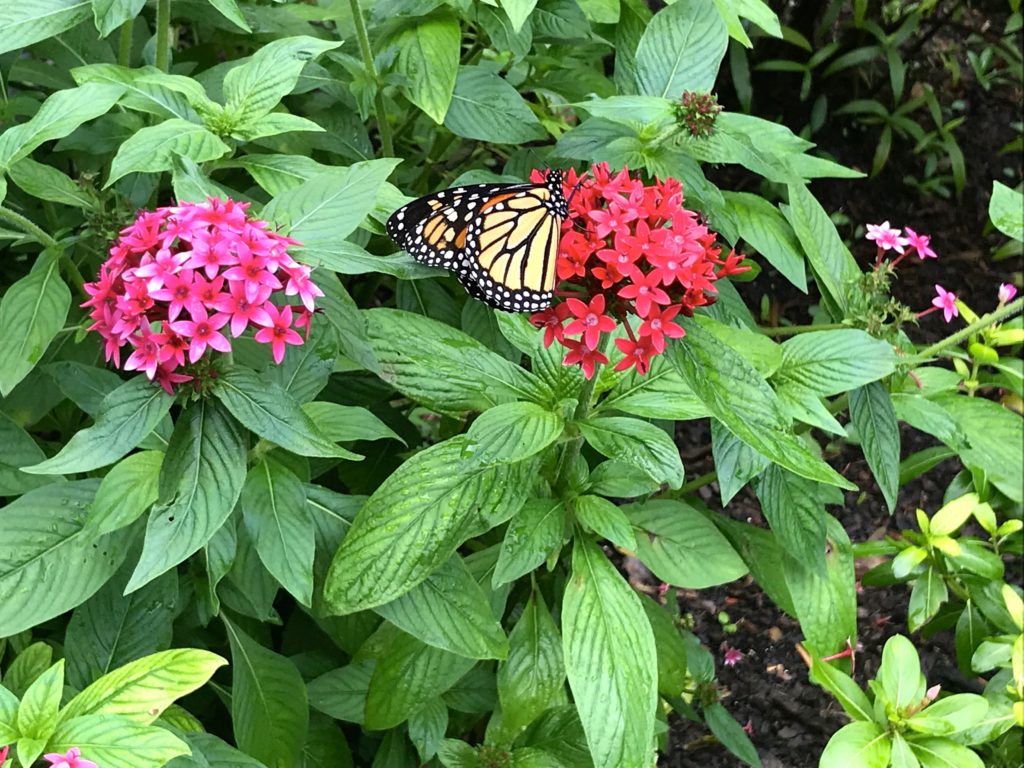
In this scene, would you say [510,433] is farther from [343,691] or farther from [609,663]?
[343,691]

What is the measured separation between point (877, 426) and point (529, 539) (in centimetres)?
62

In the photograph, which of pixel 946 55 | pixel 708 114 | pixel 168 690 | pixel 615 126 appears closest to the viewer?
pixel 168 690

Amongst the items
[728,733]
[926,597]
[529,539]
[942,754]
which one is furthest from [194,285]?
[926,597]

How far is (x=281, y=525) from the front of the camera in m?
1.14

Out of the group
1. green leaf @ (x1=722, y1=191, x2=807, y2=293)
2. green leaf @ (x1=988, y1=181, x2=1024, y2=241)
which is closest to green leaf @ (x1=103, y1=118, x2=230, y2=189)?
green leaf @ (x1=722, y1=191, x2=807, y2=293)

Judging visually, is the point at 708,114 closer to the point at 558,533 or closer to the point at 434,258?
the point at 434,258

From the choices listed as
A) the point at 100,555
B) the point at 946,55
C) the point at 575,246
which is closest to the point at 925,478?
the point at 946,55

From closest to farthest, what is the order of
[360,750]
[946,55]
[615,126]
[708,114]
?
[708,114] → [615,126] → [360,750] → [946,55]

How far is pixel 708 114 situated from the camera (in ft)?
4.62

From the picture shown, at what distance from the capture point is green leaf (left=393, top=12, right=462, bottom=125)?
1478 millimetres

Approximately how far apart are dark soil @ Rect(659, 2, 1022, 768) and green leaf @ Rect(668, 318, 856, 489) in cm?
153

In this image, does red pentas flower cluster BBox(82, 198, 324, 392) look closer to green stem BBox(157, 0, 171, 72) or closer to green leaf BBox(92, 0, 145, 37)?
green leaf BBox(92, 0, 145, 37)

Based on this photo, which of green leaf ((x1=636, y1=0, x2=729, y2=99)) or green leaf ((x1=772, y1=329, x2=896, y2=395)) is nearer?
green leaf ((x1=772, y1=329, x2=896, y2=395))

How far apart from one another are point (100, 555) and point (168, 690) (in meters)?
0.28
